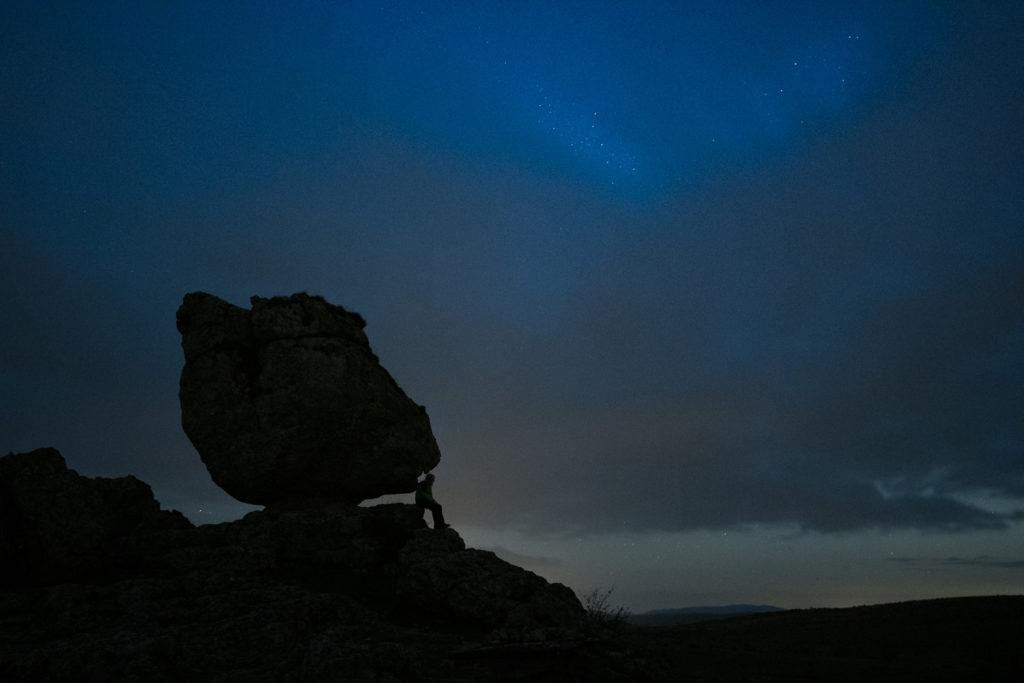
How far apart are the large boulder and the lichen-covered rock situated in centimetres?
459

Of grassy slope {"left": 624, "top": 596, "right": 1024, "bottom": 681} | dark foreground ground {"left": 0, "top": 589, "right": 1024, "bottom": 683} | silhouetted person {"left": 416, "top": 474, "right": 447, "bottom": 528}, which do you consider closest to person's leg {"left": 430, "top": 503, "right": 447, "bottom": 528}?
silhouetted person {"left": 416, "top": 474, "right": 447, "bottom": 528}

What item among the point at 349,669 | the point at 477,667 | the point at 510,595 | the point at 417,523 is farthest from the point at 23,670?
the point at 417,523

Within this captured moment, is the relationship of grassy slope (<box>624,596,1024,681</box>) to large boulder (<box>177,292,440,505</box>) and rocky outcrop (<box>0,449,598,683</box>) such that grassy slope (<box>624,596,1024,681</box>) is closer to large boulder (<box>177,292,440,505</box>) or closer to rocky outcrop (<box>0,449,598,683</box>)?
rocky outcrop (<box>0,449,598,683</box>)

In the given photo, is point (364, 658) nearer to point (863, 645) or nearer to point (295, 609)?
point (295, 609)

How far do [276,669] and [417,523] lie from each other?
12.3 metres

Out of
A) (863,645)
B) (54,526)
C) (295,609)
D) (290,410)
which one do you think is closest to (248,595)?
(295,609)

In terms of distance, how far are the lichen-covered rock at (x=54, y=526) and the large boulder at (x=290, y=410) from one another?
4.59m

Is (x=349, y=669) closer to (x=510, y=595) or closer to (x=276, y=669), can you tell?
(x=276, y=669)

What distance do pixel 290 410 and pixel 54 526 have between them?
8131 mm

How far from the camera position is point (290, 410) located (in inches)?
935

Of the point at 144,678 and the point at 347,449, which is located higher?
the point at 347,449

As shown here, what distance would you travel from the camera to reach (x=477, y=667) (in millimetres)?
12195

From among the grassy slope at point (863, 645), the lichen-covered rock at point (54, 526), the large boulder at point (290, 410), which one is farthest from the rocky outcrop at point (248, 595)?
the grassy slope at point (863, 645)

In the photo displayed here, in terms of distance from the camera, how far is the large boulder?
23844mm
